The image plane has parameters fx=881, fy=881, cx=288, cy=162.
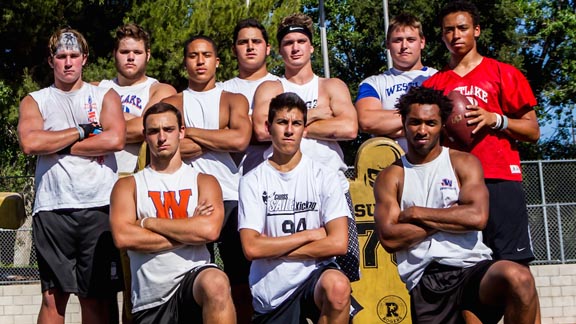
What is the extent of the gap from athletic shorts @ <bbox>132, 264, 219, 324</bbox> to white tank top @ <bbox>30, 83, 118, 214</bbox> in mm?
933

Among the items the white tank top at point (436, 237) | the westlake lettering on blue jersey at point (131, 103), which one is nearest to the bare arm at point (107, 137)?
the westlake lettering on blue jersey at point (131, 103)

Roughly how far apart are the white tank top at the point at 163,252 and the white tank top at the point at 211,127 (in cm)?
49

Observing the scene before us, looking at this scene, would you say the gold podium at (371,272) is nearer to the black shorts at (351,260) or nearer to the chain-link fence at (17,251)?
the black shorts at (351,260)

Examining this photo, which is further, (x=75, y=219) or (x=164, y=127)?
(x=75, y=219)

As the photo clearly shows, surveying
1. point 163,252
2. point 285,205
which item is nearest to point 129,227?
point 163,252

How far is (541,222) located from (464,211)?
26.4ft

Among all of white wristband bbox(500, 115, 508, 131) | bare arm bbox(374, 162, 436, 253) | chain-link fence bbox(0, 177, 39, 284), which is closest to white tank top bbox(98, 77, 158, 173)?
bare arm bbox(374, 162, 436, 253)

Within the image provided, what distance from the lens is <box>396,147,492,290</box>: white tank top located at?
499 cm

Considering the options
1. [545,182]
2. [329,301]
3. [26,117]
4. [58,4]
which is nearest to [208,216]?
[329,301]

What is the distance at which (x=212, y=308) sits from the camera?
4.90m

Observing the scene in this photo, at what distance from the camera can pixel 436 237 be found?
16.5ft

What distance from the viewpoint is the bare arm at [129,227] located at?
16.8 feet

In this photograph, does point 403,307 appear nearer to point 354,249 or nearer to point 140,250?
point 354,249

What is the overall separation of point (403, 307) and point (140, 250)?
9.12 ft
